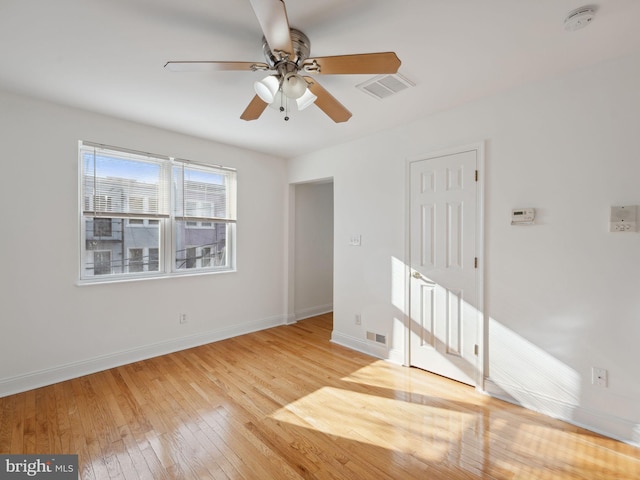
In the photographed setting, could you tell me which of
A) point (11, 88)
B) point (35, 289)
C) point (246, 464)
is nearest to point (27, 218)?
point (35, 289)

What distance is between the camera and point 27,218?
2.56 metres

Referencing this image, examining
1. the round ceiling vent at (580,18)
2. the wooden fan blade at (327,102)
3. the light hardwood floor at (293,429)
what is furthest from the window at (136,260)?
the round ceiling vent at (580,18)

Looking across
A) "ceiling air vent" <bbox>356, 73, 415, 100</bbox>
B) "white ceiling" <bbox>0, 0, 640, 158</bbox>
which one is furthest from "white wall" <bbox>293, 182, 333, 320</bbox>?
"ceiling air vent" <bbox>356, 73, 415, 100</bbox>

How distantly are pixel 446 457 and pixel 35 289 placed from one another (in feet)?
11.7

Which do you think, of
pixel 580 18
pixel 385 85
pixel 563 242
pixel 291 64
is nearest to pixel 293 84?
pixel 291 64

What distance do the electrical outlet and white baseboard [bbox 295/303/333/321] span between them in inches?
140

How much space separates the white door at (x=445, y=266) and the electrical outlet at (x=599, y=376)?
749 mm

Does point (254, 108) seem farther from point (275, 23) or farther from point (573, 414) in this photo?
point (573, 414)

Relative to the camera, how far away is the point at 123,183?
3102mm

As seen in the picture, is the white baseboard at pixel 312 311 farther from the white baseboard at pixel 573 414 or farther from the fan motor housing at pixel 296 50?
the fan motor housing at pixel 296 50

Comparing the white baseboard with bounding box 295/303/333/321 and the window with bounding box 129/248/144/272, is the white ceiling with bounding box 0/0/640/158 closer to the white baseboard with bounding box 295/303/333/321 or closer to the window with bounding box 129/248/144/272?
the window with bounding box 129/248/144/272

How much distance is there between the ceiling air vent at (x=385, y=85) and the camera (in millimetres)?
2189

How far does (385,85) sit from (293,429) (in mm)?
2671

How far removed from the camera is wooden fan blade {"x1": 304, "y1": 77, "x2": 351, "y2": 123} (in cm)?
182
